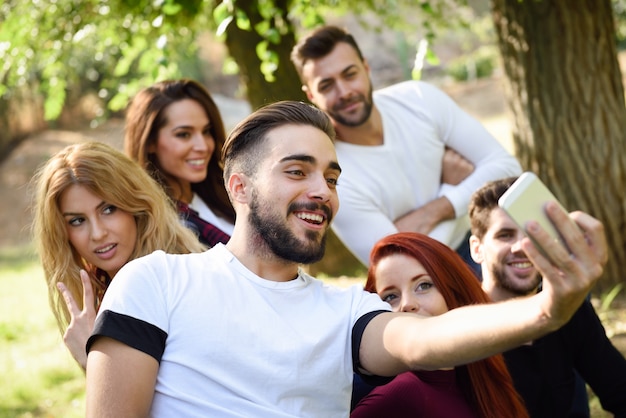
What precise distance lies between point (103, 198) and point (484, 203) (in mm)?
1483

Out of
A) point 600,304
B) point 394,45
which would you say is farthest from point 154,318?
point 394,45

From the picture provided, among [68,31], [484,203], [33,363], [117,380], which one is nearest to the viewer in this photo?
[117,380]

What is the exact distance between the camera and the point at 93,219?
3135mm

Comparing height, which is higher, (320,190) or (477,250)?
(320,190)

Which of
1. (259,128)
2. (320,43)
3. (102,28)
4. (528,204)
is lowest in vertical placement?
(528,204)

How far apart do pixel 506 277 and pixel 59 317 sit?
1.71m

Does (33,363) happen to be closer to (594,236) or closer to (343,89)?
(343,89)

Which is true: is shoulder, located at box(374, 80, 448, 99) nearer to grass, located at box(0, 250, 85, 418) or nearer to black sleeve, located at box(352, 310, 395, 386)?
black sleeve, located at box(352, 310, 395, 386)

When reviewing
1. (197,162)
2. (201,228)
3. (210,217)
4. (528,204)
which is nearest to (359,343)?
(528,204)

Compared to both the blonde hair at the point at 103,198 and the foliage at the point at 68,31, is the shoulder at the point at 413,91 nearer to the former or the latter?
the blonde hair at the point at 103,198

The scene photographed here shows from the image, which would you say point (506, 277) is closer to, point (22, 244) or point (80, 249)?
point (80, 249)

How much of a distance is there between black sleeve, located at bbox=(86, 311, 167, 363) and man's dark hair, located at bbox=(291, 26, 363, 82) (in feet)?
6.89

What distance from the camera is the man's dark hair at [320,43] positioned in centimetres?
407

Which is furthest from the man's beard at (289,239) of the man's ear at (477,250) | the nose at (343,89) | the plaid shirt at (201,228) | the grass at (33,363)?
the grass at (33,363)
